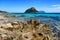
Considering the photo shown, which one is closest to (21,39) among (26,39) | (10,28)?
(26,39)

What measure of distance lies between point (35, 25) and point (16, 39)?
625 centimetres

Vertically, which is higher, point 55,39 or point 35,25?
point 35,25

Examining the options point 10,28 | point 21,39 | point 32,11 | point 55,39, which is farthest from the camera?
Answer: point 32,11

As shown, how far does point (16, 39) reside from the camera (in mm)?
9328

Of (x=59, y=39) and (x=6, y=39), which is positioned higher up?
(x=6, y=39)

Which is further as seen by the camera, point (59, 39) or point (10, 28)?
point (59, 39)

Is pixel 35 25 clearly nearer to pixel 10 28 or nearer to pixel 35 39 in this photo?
pixel 10 28

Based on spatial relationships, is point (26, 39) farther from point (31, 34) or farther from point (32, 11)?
point (32, 11)

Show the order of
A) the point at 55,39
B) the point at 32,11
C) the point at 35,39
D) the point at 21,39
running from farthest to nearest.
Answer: the point at 32,11, the point at 55,39, the point at 35,39, the point at 21,39

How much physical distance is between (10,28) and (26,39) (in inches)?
145

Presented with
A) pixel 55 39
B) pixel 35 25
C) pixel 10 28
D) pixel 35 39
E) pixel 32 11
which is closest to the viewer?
pixel 35 39

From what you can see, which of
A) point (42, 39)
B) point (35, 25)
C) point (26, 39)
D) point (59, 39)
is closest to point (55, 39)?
point (59, 39)

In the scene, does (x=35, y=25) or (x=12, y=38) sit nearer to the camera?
(x=12, y=38)

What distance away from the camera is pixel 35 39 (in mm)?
10156
